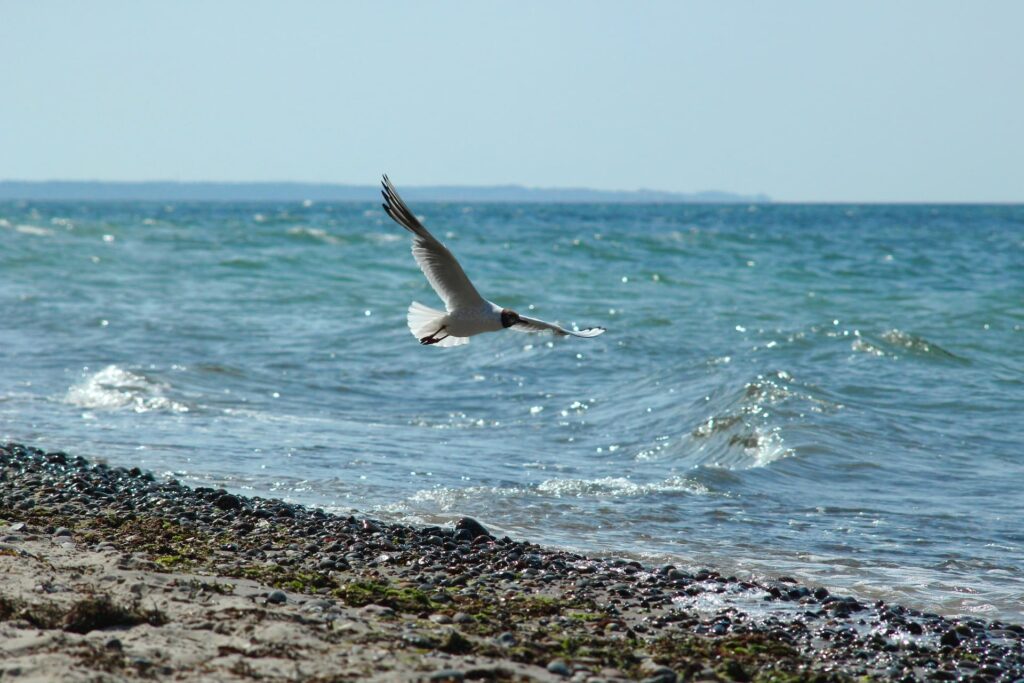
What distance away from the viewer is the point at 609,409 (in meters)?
14.3

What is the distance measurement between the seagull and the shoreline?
5.05 feet

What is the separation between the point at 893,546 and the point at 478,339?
11041 mm

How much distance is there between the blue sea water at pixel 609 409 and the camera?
8.89 m

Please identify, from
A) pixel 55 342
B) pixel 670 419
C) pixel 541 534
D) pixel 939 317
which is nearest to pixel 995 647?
pixel 541 534

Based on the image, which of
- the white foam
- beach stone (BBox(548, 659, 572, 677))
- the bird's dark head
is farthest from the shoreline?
the white foam

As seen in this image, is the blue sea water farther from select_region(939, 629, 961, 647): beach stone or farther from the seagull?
the seagull

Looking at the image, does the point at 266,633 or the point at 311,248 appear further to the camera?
the point at 311,248

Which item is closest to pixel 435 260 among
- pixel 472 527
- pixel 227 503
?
pixel 472 527

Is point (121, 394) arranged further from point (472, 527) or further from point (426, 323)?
point (472, 527)

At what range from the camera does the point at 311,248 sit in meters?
40.9

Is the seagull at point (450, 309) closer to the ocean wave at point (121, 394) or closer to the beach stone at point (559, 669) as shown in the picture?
the beach stone at point (559, 669)

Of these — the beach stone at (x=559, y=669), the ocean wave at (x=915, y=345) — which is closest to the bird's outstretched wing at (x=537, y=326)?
the beach stone at (x=559, y=669)

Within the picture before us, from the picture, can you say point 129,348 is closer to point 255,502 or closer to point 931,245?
Result: point 255,502

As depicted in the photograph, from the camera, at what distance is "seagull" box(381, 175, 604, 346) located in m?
8.36
